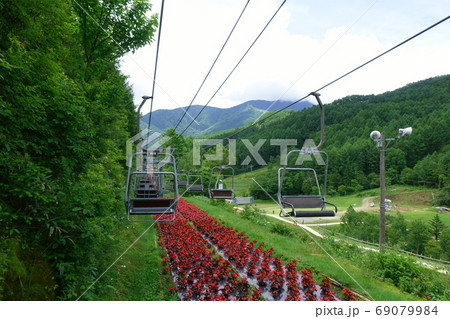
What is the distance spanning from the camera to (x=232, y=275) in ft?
21.5

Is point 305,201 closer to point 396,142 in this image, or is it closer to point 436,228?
point 436,228

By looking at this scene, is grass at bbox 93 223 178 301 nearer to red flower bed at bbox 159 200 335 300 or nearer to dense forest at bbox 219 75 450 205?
red flower bed at bbox 159 200 335 300

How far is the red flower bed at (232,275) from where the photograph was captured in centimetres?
606

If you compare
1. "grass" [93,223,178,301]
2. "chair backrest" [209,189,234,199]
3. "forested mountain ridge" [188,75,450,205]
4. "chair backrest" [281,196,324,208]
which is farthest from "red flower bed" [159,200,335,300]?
"forested mountain ridge" [188,75,450,205]

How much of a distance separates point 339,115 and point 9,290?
67.7m

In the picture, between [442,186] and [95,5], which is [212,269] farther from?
[442,186]

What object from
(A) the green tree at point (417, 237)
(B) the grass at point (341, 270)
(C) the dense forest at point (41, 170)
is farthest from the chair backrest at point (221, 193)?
(A) the green tree at point (417, 237)

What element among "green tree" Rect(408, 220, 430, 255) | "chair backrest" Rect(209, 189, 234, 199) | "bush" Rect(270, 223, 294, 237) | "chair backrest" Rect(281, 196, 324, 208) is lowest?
"green tree" Rect(408, 220, 430, 255)

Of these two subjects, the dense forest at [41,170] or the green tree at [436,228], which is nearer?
the dense forest at [41,170]

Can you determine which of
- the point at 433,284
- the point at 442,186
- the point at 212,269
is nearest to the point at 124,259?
the point at 212,269

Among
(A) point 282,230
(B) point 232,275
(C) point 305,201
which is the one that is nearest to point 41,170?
(B) point 232,275

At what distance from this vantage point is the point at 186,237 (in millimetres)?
10625

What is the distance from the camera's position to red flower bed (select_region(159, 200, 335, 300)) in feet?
19.9

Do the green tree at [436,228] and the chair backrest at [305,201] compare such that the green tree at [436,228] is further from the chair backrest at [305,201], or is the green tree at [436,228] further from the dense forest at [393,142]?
the chair backrest at [305,201]
